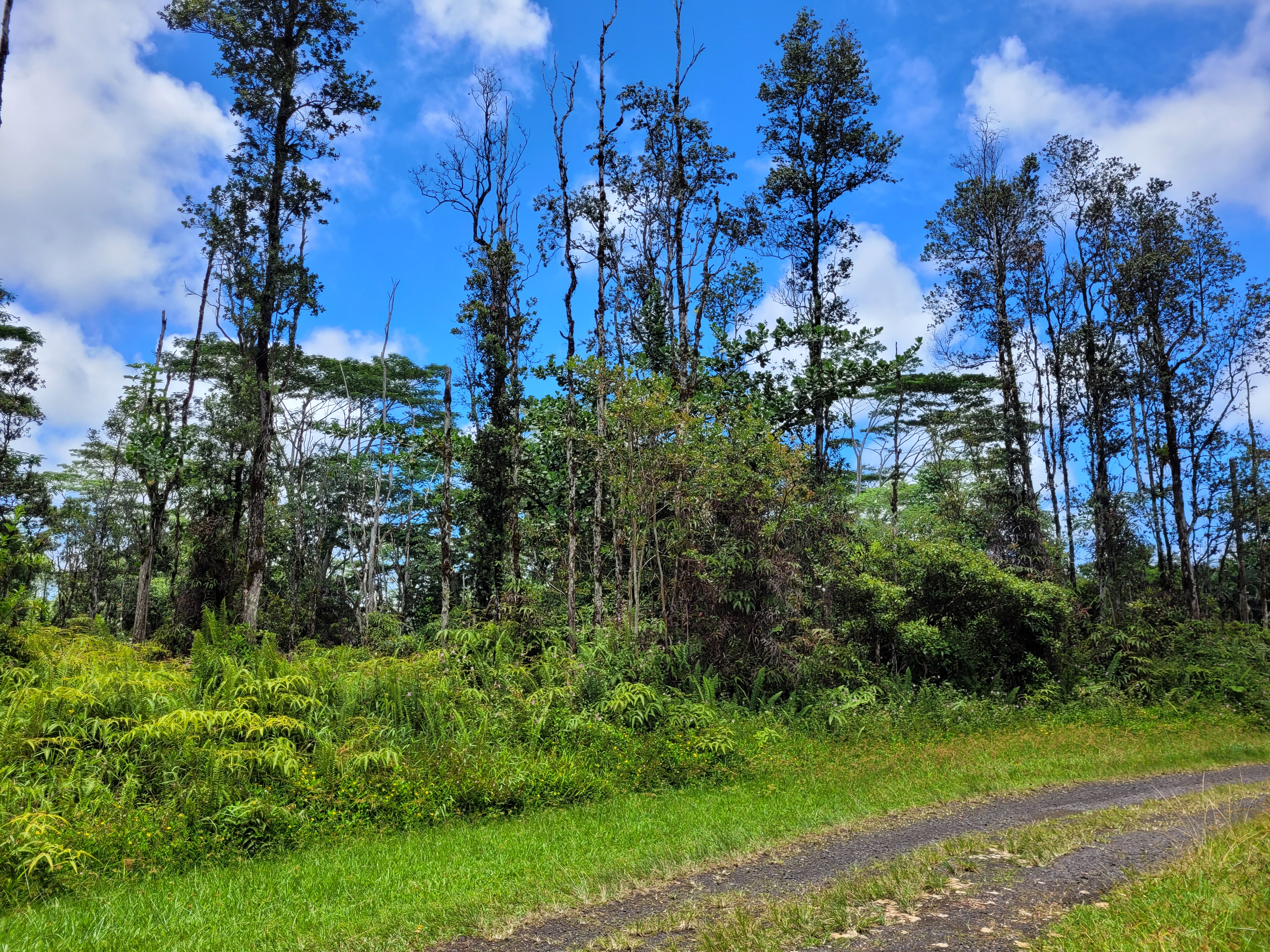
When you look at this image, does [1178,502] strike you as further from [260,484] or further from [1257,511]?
[260,484]

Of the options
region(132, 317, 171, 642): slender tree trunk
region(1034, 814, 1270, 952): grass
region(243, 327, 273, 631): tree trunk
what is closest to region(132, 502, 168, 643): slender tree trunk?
region(132, 317, 171, 642): slender tree trunk

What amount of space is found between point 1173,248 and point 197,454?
32075 mm

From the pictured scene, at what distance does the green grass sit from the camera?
4.53m

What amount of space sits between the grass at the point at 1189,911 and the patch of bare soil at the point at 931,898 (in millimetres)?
276

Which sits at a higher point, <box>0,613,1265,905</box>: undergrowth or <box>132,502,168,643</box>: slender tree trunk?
<box>132,502,168,643</box>: slender tree trunk

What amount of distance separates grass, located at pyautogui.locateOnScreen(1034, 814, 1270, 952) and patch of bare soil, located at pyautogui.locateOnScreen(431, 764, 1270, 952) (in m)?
0.28

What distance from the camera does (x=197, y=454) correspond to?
2439 centimetres

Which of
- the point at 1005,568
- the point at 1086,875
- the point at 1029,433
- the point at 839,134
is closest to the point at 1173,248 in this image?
the point at 1029,433

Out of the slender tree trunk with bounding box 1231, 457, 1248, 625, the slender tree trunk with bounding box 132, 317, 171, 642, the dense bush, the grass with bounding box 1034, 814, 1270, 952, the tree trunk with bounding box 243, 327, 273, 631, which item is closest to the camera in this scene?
the grass with bounding box 1034, 814, 1270, 952

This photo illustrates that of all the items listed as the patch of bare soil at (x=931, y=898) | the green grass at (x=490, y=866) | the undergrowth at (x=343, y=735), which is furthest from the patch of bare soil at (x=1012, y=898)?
the undergrowth at (x=343, y=735)

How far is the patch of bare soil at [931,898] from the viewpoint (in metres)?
4.13

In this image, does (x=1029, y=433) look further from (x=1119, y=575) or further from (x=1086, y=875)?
(x=1086, y=875)

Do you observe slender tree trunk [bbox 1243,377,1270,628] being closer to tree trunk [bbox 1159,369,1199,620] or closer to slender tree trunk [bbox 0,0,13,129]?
tree trunk [bbox 1159,369,1199,620]

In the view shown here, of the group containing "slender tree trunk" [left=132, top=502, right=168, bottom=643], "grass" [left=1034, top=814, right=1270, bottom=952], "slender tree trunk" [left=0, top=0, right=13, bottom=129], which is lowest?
"grass" [left=1034, top=814, right=1270, bottom=952]
